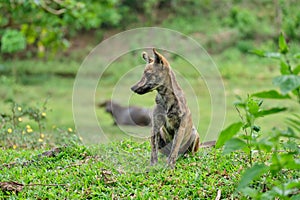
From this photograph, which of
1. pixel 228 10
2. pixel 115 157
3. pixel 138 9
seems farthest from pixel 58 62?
pixel 115 157

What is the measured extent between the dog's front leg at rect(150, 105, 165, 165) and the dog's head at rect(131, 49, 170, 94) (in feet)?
1.01

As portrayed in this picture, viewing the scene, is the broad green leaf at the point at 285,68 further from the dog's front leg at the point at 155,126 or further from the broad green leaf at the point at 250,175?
the dog's front leg at the point at 155,126

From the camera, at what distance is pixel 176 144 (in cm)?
529

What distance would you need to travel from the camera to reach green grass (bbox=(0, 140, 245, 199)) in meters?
4.69

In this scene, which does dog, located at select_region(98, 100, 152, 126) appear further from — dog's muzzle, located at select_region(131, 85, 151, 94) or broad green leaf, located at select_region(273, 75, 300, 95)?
broad green leaf, located at select_region(273, 75, 300, 95)

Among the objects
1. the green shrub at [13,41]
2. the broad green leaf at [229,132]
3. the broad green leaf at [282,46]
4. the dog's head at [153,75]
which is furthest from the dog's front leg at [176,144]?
the green shrub at [13,41]

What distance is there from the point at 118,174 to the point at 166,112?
2.18 feet

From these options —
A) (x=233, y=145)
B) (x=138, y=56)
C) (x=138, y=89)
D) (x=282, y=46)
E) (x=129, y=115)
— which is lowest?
(x=129, y=115)

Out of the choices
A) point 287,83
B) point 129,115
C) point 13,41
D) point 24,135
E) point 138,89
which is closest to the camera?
point 287,83

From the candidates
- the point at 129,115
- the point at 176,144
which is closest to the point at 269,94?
the point at 176,144

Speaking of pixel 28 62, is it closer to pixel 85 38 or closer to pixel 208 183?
pixel 85 38

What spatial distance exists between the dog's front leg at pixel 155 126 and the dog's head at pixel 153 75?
1.01 feet

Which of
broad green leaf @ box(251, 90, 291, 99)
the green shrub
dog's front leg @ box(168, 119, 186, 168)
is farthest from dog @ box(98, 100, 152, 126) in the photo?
broad green leaf @ box(251, 90, 291, 99)

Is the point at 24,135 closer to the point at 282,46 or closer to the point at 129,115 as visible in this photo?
the point at 129,115
